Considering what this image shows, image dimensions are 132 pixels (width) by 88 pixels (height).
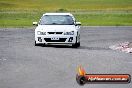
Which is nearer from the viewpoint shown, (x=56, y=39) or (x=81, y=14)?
(x=56, y=39)

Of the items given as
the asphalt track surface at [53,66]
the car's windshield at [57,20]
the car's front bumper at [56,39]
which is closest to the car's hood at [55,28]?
the car's front bumper at [56,39]

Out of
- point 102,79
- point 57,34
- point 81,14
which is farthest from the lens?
point 81,14

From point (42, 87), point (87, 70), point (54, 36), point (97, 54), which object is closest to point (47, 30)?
point (54, 36)

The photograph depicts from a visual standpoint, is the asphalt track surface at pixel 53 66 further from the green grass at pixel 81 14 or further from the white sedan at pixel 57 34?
the green grass at pixel 81 14

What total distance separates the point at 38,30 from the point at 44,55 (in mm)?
4797

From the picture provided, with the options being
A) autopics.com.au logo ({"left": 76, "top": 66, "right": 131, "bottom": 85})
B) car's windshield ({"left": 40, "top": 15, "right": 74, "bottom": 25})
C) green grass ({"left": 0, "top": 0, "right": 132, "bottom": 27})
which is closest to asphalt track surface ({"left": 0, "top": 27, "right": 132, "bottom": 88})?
car's windshield ({"left": 40, "top": 15, "right": 74, "bottom": 25})

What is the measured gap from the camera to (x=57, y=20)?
2702 centimetres

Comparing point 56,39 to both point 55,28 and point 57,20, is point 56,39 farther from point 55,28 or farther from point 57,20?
point 57,20

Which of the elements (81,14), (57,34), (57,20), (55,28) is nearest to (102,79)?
(57,34)

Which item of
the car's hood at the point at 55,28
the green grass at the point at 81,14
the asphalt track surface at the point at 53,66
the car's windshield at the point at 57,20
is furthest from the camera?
the green grass at the point at 81,14

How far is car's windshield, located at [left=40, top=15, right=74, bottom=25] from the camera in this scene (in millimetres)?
26703

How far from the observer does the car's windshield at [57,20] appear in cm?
2670

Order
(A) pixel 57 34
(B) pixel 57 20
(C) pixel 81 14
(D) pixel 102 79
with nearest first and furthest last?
(D) pixel 102 79 < (A) pixel 57 34 < (B) pixel 57 20 < (C) pixel 81 14

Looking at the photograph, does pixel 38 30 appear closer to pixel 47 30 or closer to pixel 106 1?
pixel 47 30
